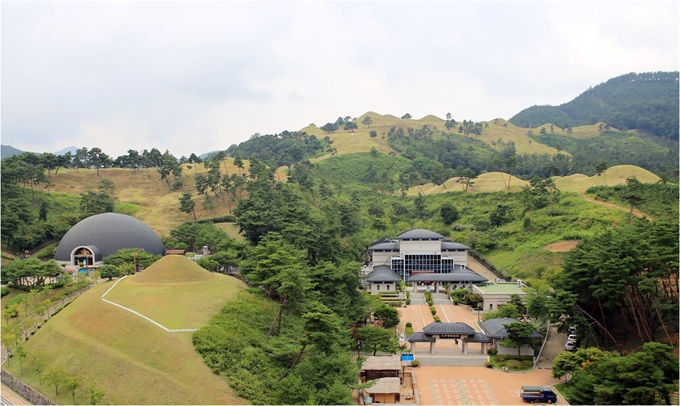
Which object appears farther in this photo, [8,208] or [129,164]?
[129,164]

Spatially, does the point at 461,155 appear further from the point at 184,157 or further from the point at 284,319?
the point at 284,319

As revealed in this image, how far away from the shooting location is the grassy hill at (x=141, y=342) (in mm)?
22766

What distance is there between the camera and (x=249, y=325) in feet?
97.8

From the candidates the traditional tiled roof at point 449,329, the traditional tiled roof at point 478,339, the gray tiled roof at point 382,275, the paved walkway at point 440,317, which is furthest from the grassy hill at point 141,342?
the gray tiled roof at point 382,275

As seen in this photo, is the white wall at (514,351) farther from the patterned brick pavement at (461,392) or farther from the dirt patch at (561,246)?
the dirt patch at (561,246)

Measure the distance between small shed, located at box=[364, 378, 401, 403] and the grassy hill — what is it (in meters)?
6.93

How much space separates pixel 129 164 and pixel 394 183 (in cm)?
4998

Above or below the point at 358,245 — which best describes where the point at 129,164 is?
above

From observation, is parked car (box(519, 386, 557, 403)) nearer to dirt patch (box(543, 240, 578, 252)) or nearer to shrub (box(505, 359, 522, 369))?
shrub (box(505, 359, 522, 369))

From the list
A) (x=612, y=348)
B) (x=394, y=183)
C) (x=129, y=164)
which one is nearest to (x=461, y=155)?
(x=394, y=183)

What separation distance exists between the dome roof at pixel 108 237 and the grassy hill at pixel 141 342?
15173 mm

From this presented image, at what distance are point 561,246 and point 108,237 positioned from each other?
143 feet

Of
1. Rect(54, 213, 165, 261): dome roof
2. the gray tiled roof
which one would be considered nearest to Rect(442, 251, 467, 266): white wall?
the gray tiled roof

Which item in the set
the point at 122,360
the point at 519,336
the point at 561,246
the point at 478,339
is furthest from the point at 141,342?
the point at 561,246
